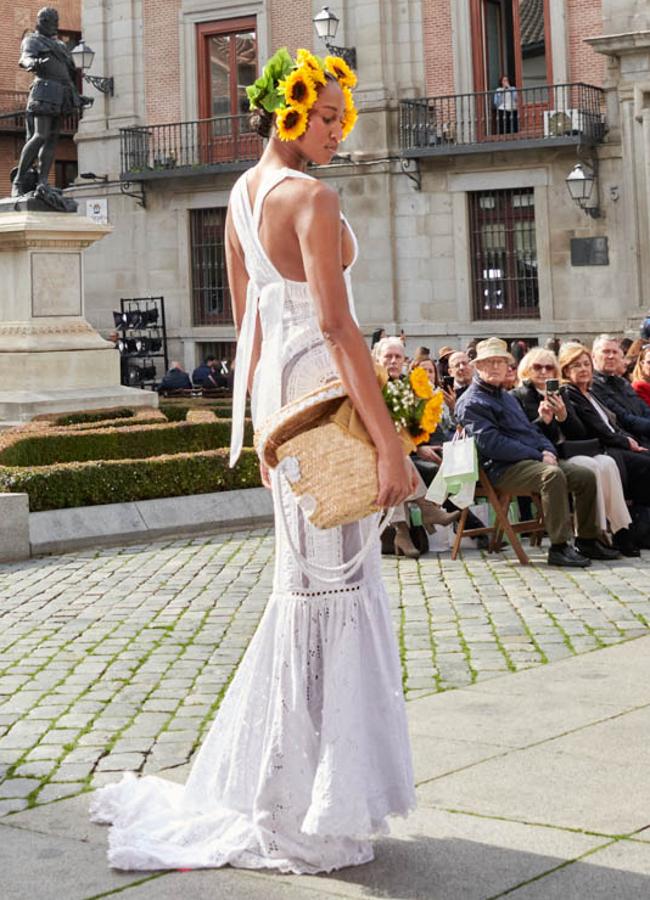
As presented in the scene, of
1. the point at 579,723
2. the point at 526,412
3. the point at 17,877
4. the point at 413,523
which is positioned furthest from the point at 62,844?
the point at 526,412

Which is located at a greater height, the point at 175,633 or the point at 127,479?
the point at 127,479

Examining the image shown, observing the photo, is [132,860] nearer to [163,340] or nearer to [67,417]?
[67,417]

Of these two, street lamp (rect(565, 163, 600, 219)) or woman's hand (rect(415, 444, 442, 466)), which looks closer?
woman's hand (rect(415, 444, 442, 466))

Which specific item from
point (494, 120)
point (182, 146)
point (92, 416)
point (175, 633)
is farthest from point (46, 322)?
point (182, 146)

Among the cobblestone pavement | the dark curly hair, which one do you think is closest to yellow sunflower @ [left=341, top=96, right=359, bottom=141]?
the dark curly hair

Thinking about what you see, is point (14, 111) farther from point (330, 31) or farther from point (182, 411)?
point (182, 411)

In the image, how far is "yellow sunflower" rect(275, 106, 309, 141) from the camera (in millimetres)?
4625

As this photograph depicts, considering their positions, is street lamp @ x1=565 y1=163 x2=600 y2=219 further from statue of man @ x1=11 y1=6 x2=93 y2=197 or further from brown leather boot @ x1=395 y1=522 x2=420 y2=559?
brown leather boot @ x1=395 y1=522 x2=420 y2=559

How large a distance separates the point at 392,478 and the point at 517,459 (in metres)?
6.70

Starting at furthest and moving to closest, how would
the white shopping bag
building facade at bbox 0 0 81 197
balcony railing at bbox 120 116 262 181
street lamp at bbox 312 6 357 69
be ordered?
building facade at bbox 0 0 81 197 < balcony railing at bbox 120 116 262 181 < street lamp at bbox 312 6 357 69 < the white shopping bag

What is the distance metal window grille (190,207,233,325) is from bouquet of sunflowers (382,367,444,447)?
96.3 ft

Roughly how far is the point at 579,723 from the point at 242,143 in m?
28.5

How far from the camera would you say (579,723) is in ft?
19.6

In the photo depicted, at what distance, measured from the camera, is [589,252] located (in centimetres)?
2942
